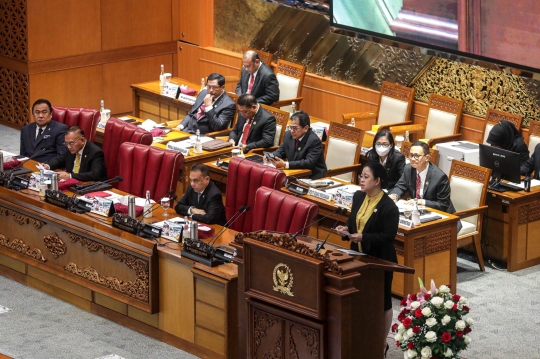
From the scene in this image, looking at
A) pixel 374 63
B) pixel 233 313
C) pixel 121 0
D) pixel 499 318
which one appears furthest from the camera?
pixel 121 0

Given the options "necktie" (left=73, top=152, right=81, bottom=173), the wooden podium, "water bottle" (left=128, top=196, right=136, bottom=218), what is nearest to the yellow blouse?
the wooden podium

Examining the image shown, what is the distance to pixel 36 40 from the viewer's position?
11.0m

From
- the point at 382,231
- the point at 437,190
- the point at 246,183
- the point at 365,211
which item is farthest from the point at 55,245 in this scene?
the point at 437,190

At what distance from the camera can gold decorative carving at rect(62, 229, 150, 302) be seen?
6406 mm

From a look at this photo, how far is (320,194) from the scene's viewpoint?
770cm

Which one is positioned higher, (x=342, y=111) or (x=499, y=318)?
(x=342, y=111)

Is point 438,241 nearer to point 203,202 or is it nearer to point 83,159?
point 203,202

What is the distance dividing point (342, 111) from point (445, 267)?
3.65 metres

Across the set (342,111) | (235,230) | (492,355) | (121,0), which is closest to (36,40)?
(121,0)

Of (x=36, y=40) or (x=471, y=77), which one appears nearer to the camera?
(x=471, y=77)

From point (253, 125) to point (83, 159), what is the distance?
1.62 meters

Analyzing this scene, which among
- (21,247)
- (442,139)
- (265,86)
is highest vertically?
(265,86)

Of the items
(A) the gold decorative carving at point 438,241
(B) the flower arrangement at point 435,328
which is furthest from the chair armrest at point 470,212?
(B) the flower arrangement at point 435,328

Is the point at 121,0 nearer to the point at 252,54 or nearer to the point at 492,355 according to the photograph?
the point at 252,54
